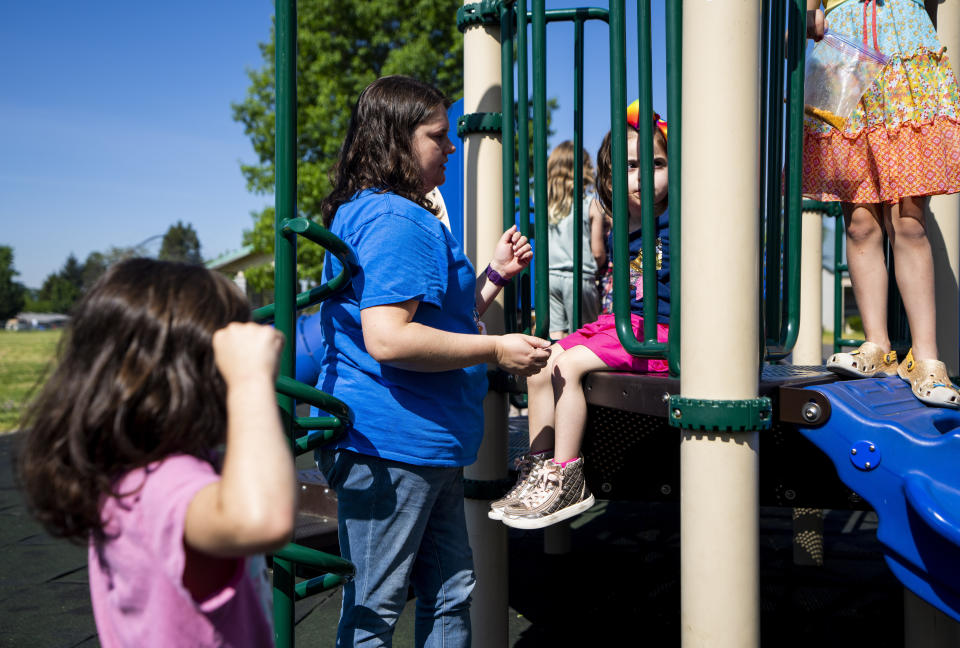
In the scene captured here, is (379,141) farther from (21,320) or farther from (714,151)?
(21,320)

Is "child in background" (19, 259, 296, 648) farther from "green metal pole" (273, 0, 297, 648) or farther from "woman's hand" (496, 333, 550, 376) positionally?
"woman's hand" (496, 333, 550, 376)

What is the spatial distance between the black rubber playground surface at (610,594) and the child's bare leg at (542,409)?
1.21 metres

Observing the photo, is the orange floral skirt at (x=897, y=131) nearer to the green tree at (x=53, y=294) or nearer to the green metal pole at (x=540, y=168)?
the green metal pole at (x=540, y=168)

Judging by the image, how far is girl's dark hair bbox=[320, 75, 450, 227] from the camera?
178cm

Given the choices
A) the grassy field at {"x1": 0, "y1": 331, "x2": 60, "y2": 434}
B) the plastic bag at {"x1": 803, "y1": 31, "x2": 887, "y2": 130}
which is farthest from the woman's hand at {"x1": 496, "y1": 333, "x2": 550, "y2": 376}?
the plastic bag at {"x1": 803, "y1": 31, "x2": 887, "y2": 130}

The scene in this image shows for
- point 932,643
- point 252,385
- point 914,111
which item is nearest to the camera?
point 252,385

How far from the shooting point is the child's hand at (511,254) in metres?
2.05

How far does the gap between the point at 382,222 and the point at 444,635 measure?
87cm

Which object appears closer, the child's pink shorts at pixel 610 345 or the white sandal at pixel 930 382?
the white sandal at pixel 930 382

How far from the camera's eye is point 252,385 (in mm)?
1050

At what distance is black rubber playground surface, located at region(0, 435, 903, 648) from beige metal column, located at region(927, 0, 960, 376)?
3.60ft

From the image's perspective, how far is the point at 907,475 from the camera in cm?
170

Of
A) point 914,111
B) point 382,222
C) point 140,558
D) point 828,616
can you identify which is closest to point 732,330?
point 382,222

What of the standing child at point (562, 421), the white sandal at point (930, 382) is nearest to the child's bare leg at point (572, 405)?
the standing child at point (562, 421)
